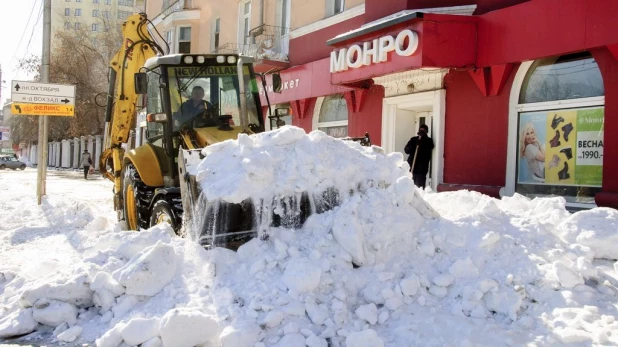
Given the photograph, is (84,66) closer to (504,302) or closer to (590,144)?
(590,144)

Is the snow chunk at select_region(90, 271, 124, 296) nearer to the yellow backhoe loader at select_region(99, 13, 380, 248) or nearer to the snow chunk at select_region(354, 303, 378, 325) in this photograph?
the yellow backhoe loader at select_region(99, 13, 380, 248)

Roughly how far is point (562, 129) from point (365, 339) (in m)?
6.93

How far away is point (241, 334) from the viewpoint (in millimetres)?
3445

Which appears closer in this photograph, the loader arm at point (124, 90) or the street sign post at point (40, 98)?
the loader arm at point (124, 90)

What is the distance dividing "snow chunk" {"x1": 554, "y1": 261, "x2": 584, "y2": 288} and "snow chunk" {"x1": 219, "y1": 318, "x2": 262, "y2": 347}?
2335mm

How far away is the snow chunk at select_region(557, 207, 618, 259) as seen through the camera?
15.6 feet

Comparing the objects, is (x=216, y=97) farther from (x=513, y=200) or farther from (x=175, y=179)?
(x=513, y=200)

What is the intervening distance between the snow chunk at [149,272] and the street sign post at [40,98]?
8.84 meters

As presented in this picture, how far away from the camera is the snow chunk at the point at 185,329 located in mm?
3404

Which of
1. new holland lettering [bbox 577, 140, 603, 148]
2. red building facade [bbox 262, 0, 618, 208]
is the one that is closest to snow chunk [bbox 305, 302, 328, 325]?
red building facade [bbox 262, 0, 618, 208]

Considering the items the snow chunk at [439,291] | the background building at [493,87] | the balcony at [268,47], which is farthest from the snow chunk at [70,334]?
the balcony at [268,47]

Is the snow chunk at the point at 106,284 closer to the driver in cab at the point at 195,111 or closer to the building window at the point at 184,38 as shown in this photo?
the driver in cab at the point at 195,111

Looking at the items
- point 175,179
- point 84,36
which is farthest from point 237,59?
point 84,36

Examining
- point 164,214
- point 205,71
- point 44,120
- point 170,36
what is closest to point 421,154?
point 205,71
